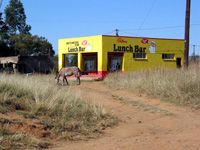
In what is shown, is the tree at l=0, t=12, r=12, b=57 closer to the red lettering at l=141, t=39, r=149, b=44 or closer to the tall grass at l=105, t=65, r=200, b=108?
the red lettering at l=141, t=39, r=149, b=44

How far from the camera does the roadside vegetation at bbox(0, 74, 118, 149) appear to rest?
6.19 m

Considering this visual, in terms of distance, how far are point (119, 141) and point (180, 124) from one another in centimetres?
305

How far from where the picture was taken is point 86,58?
31.2 m

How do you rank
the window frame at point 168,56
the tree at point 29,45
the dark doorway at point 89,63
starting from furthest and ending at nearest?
the tree at point 29,45 < the dark doorway at point 89,63 < the window frame at point 168,56

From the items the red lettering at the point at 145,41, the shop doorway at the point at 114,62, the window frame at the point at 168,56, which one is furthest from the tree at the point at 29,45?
the window frame at the point at 168,56

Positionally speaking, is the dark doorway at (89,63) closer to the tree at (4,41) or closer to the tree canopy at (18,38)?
the tree canopy at (18,38)

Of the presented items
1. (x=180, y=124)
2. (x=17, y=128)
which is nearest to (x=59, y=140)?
(x=17, y=128)

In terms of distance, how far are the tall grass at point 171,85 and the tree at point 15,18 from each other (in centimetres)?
4143

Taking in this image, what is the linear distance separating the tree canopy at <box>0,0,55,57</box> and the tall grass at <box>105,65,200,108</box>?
32840 mm

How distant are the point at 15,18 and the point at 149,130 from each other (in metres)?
49.9

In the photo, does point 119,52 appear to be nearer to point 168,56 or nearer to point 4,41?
point 168,56

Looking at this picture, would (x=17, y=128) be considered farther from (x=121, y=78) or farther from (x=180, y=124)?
(x=121, y=78)

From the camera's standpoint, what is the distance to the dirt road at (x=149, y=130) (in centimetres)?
629

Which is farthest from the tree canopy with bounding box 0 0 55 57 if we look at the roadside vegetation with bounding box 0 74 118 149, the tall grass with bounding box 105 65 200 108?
the roadside vegetation with bounding box 0 74 118 149
